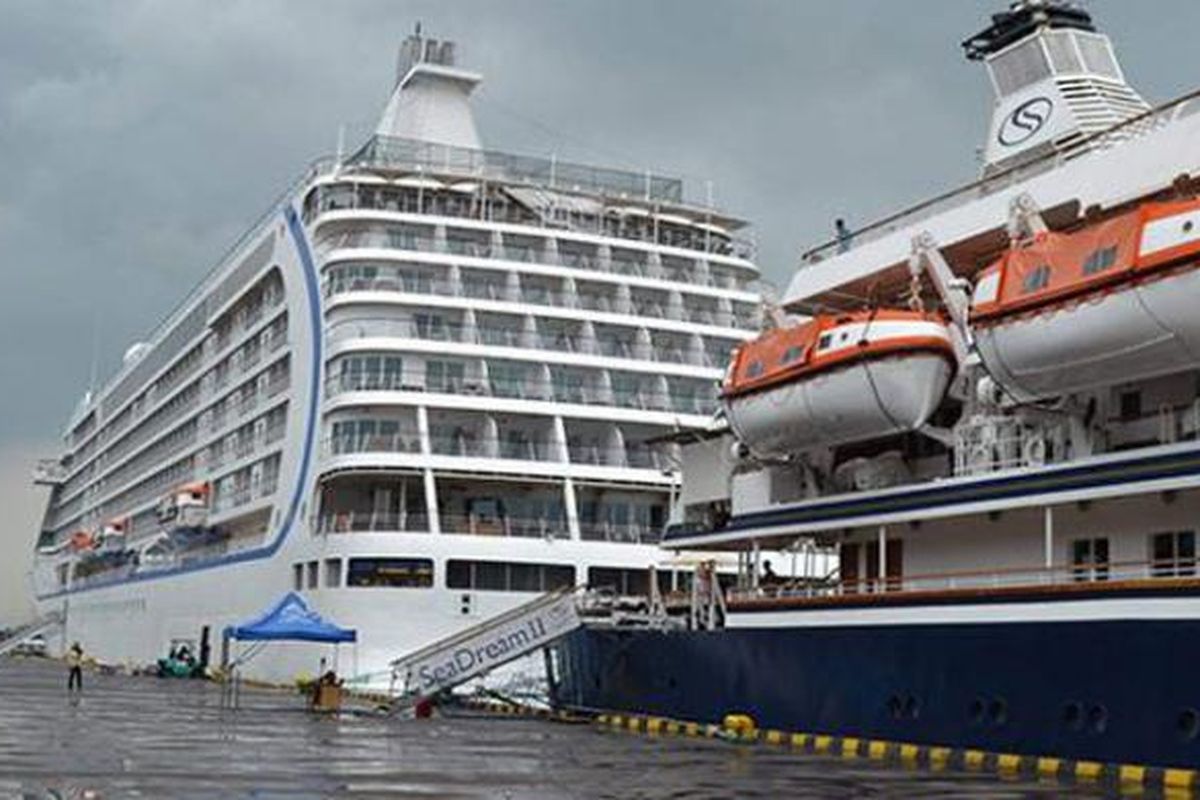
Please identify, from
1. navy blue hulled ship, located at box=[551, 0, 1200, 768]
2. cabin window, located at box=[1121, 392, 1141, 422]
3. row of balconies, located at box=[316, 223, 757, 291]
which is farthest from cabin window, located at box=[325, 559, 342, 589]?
cabin window, located at box=[1121, 392, 1141, 422]

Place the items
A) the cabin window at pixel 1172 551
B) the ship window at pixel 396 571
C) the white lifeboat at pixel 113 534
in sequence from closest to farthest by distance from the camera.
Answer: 1. the cabin window at pixel 1172 551
2. the ship window at pixel 396 571
3. the white lifeboat at pixel 113 534

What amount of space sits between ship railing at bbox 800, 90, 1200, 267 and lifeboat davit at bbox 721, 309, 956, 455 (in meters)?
2.89

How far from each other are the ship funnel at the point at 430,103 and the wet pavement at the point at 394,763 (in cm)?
2887

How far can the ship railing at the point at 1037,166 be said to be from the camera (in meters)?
25.4

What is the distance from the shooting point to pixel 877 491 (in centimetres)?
2733

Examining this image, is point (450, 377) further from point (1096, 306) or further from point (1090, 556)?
point (1096, 306)

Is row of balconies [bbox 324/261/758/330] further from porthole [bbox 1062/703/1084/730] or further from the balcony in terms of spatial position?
porthole [bbox 1062/703/1084/730]

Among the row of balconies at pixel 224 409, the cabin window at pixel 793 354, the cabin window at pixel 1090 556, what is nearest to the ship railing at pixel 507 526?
the row of balconies at pixel 224 409

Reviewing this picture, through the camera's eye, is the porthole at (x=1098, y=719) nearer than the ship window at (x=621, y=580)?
Yes

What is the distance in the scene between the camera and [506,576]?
45.1 m

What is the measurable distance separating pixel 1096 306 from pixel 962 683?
19.2 ft

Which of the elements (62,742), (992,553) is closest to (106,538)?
(62,742)

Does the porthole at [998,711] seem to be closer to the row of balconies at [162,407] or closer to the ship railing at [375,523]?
the ship railing at [375,523]

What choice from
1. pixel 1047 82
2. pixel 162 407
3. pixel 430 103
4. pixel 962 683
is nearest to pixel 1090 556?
pixel 962 683
